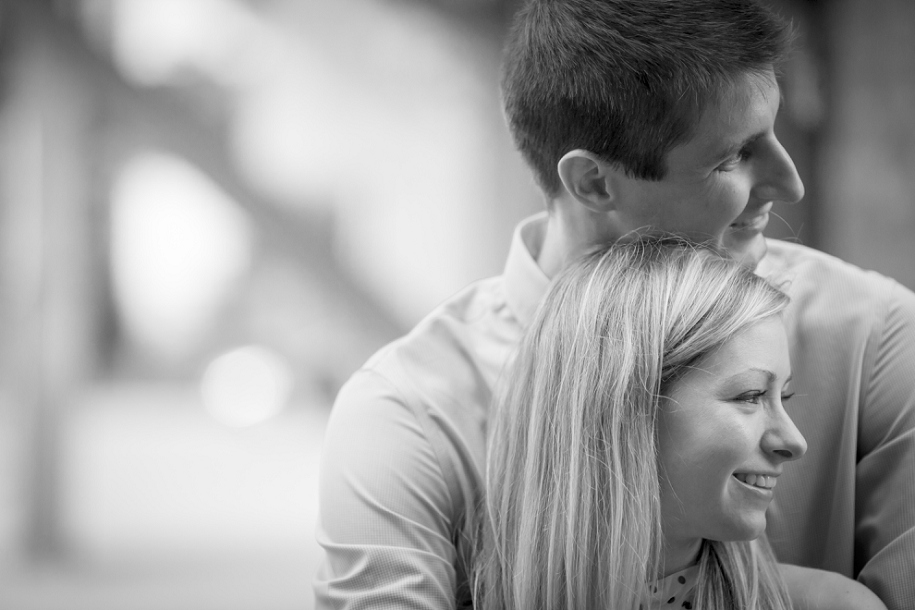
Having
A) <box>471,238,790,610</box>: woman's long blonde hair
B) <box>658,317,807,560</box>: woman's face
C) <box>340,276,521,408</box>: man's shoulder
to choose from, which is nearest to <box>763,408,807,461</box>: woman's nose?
<box>658,317,807,560</box>: woman's face

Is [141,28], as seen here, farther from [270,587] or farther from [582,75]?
[582,75]

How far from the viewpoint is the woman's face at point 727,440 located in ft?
4.57

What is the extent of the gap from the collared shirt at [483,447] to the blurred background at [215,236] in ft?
8.54

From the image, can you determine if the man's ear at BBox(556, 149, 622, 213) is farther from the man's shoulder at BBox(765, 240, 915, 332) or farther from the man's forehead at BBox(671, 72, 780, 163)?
the man's shoulder at BBox(765, 240, 915, 332)

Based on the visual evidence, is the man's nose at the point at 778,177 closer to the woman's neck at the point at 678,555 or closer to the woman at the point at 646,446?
the woman at the point at 646,446

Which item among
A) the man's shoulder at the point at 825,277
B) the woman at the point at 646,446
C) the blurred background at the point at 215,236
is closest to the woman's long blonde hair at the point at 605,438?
the woman at the point at 646,446

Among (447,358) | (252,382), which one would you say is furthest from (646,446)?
(252,382)

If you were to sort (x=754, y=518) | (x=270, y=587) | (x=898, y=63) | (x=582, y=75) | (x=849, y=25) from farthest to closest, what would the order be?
(x=270, y=587)
(x=849, y=25)
(x=898, y=63)
(x=582, y=75)
(x=754, y=518)

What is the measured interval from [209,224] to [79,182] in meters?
0.58

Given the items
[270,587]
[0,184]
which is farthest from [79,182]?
[270,587]

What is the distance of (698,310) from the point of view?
1.44 meters

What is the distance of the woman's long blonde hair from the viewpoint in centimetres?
141

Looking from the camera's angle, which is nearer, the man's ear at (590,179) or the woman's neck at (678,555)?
the woman's neck at (678,555)

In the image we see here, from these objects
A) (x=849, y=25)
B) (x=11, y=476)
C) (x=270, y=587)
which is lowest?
(x=270, y=587)
